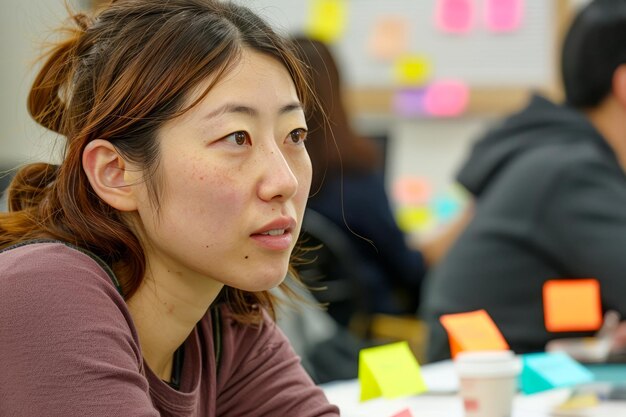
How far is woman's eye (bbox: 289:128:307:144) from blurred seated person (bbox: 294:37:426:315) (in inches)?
57.8

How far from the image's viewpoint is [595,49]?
2.07m

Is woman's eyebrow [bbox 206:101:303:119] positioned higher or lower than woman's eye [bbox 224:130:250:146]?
higher

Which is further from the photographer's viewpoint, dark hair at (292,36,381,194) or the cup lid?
dark hair at (292,36,381,194)

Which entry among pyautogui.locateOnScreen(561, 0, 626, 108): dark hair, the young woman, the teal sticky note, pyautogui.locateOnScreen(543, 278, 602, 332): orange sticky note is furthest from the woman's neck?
pyautogui.locateOnScreen(561, 0, 626, 108): dark hair

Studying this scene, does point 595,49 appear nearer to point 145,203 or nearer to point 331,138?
point 331,138

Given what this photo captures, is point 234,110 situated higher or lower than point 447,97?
higher

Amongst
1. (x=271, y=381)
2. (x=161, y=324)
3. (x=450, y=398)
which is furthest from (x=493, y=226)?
(x=161, y=324)

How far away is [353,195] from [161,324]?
169 centimetres

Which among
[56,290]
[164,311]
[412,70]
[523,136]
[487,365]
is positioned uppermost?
[56,290]

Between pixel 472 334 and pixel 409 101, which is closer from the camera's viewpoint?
pixel 472 334

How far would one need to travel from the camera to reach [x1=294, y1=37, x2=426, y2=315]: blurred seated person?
8.43ft

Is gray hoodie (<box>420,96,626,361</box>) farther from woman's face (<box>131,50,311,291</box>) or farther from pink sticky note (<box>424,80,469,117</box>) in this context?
pink sticky note (<box>424,80,469,117</box>)

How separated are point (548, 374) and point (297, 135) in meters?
0.48

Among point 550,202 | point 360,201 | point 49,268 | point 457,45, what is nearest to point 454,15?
point 457,45
